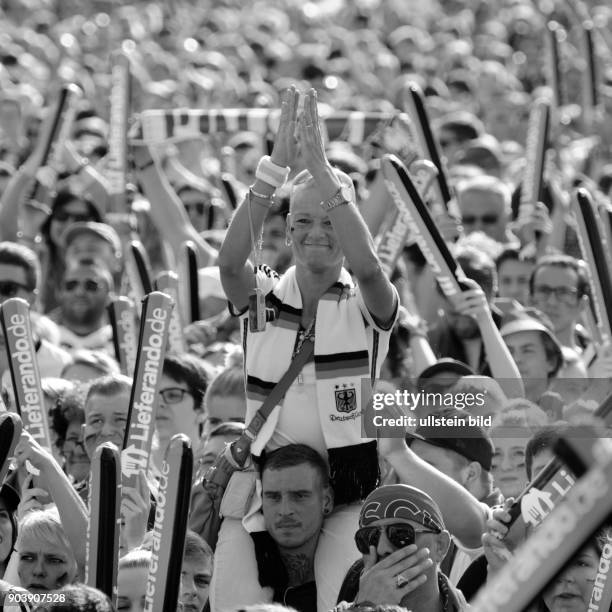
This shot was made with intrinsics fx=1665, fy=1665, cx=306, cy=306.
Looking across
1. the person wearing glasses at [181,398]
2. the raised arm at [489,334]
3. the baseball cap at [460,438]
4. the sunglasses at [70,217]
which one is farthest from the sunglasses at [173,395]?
the sunglasses at [70,217]

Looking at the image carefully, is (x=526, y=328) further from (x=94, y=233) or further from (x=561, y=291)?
(x=94, y=233)

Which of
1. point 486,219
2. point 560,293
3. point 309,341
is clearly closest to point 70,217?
point 486,219

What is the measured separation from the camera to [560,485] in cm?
443

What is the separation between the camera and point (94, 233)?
32.8 ft

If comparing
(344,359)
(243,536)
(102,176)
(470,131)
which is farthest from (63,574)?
(470,131)

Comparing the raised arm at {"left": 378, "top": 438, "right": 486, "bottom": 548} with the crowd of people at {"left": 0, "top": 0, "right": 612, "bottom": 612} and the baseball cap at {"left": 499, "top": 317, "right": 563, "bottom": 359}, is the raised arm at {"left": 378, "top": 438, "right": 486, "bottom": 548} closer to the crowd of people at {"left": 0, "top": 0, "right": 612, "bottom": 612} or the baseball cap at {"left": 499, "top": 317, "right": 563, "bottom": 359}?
the crowd of people at {"left": 0, "top": 0, "right": 612, "bottom": 612}

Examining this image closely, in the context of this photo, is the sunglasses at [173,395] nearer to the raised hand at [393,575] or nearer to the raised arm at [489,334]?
the raised arm at [489,334]

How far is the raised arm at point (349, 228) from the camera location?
17.6 ft

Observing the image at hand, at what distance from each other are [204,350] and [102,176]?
389 cm

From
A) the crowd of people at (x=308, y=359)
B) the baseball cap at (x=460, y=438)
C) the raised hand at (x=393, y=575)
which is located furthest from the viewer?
the baseball cap at (x=460, y=438)

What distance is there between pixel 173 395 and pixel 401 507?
2.79 meters

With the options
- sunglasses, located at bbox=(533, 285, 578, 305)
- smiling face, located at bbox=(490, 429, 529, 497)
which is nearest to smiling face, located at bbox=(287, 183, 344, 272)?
smiling face, located at bbox=(490, 429, 529, 497)

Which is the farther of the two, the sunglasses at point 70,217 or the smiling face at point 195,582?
the sunglasses at point 70,217

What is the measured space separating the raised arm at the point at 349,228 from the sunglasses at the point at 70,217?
590 cm
